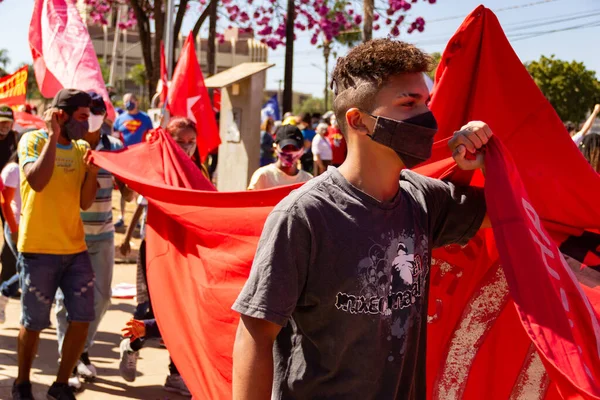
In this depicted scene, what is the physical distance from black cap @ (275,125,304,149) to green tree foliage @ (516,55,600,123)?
3722 centimetres

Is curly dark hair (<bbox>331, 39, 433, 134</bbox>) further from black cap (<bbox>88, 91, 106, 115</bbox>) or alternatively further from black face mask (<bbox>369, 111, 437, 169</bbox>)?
black cap (<bbox>88, 91, 106, 115</bbox>)

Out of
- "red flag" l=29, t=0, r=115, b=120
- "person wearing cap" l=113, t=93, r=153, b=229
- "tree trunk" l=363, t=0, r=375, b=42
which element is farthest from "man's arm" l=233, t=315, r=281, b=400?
"tree trunk" l=363, t=0, r=375, b=42

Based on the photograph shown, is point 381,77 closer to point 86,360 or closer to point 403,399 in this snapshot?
point 403,399

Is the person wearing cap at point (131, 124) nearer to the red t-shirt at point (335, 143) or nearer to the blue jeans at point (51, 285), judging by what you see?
the red t-shirt at point (335, 143)

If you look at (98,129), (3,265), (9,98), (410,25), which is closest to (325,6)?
(410,25)

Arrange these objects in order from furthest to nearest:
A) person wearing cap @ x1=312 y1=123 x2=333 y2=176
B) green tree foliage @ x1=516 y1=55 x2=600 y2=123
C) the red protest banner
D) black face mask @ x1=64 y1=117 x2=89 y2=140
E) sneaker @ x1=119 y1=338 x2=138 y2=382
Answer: green tree foliage @ x1=516 y1=55 x2=600 y2=123 → person wearing cap @ x1=312 y1=123 x2=333 y2=176 → the red protest banner → sneaker @ x1=119 y1=338 x2=138 y2=382 → black face mask @ x1=64 y1=117 x2=89 y2=140

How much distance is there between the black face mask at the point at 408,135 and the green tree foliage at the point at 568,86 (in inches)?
1644

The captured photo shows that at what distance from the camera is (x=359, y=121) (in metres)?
2.51

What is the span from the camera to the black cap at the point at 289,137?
7.21 meters

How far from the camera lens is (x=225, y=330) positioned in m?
3.86

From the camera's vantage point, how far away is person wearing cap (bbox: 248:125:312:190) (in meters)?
6.87

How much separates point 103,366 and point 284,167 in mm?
2174

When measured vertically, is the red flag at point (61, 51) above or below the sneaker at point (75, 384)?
above

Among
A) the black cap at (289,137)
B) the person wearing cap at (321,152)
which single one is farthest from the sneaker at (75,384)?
the person wearing cap at (321,152)
